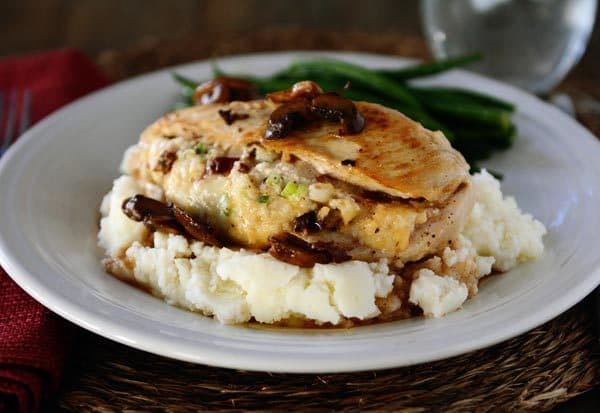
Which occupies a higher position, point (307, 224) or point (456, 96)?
point (307, 224)

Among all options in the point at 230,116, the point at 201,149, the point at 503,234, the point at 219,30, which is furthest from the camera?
the point at 219,30

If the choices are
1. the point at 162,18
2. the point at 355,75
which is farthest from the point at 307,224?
the point at 162,18

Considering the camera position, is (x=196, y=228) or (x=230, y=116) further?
(x=230, y=116)

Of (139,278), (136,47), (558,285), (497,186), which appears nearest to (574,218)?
(497,186)

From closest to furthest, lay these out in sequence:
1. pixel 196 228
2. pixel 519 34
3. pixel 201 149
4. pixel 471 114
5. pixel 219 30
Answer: pixel 196 228 → pixel 201 149 → pixel 471 114 → pixel 519 34 → pixel 219 30

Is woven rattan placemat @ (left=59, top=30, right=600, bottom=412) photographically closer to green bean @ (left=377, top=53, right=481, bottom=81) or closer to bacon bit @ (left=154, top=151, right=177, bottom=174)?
bacon bit @ (left=154, top=151, right=177, bottom=174)

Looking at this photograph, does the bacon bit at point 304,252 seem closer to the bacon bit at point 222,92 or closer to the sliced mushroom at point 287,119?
the sliced mushroom at point 287,119

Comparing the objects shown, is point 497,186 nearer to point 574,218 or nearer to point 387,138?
point 574,218

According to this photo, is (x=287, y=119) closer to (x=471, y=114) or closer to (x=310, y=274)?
(x=310, y=274)
